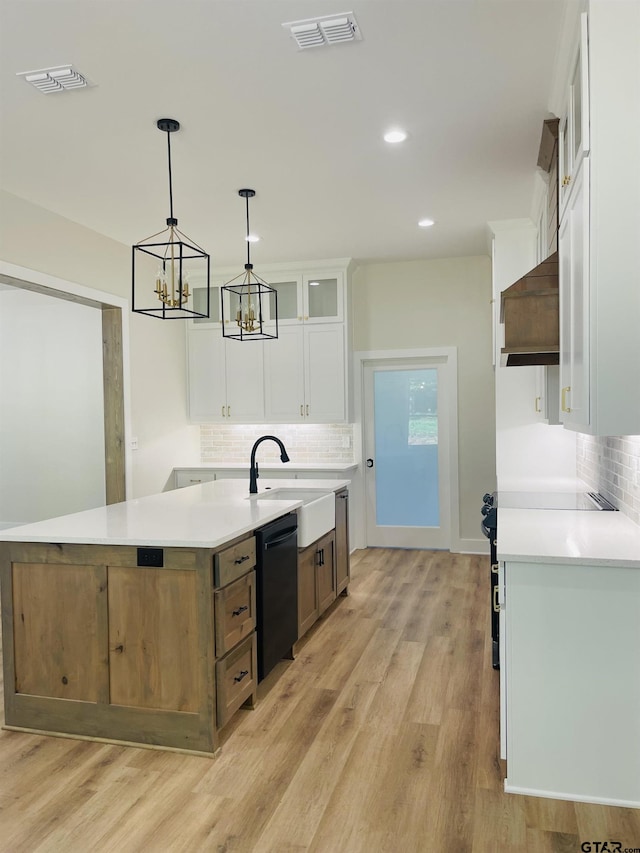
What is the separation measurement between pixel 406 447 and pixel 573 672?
14.0 ft

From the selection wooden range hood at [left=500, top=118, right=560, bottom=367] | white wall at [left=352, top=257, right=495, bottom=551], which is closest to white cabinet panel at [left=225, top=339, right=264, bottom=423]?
white wall at [left=352, top=257, right=495, bottom=551]

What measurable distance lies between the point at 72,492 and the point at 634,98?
600 cm

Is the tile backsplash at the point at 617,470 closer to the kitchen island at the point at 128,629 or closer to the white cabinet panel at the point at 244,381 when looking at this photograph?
the kitchen island at the point at 128,629

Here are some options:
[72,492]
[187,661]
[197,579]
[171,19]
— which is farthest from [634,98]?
[72,492]

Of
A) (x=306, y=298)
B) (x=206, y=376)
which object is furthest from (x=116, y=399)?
(x=306, y=298)

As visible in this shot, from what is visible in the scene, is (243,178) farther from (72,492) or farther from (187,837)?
(72,492)

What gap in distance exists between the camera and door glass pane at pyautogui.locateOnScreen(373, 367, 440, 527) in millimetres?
6531

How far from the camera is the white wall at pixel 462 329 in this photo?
20.5ft

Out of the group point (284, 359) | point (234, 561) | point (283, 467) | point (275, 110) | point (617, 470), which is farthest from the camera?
point (284, 359)

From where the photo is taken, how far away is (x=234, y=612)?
2.90 metres

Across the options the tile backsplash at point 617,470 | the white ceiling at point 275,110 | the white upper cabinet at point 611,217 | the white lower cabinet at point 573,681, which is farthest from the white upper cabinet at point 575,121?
the white lower cabinet at point 573,681

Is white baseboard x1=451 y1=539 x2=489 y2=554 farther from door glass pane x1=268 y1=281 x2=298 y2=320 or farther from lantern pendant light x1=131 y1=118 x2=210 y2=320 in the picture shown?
lantern pendant light x1=131 y1=118 x2=210 y2=320

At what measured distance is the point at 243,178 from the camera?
4.02 metres

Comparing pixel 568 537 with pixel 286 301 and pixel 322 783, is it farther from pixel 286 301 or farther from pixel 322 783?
pixel 286 301
